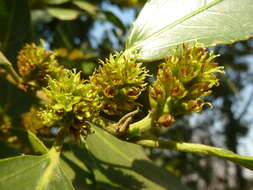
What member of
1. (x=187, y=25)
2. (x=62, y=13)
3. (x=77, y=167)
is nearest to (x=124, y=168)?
(x=77, y=167)

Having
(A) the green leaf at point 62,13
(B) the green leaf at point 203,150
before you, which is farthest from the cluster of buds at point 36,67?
(A) the green leaf at point 62,13

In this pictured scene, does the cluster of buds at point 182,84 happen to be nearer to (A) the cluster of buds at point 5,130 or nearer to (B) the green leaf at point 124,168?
(B) the green leaf at point 124,168

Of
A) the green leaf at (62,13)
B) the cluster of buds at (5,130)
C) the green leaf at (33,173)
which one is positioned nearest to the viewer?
the green leaf at (33,173)

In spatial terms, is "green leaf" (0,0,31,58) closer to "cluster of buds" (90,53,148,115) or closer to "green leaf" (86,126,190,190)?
"green leaf" (86,126,190,190)

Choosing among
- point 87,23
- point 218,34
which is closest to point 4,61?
point 218,34

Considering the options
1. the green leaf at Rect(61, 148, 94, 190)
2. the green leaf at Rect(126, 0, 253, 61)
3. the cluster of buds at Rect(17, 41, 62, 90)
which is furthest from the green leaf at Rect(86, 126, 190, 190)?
the green leaf at Rect(126, 0, 253, 61)

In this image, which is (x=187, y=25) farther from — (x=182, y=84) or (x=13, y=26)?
(x=13, y=26)

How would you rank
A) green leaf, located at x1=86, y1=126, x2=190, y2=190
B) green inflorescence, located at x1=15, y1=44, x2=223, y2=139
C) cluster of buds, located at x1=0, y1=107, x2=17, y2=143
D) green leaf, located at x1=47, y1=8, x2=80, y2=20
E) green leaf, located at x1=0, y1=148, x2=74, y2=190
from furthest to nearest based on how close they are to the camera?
green leaf, located at x1=47, y1=8, x2=80, y2=20, cluster of buds, located at x1=0, y1=107, x2=17, y2=143, green leaf, located at x1=86, y1=126, x2=190, y2=190, green inflorescence, located at x1=15, y1=44, x2=223, y2=139, green leaf, located at x1=0, y1=148, x2=74, y2=190
